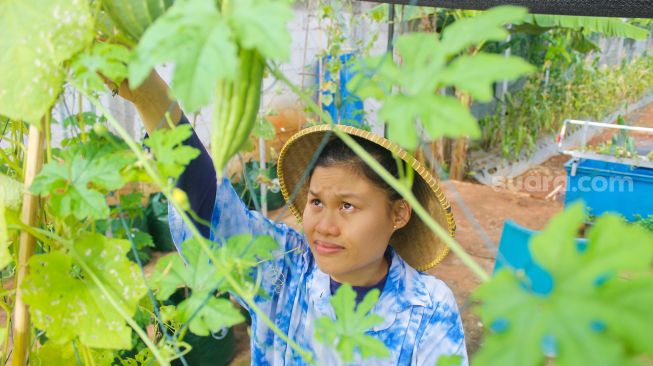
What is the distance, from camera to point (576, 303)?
0.34 meters

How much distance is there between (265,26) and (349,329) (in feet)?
1.00

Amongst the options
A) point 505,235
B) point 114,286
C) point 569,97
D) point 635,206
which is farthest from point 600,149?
point 114,286

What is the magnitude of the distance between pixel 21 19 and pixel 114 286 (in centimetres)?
28

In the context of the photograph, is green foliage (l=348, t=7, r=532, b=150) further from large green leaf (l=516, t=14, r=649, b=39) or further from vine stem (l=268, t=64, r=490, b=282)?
large green leaf (l=516, t=14, r=649, b=39)

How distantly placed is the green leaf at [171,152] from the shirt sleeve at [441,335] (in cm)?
68

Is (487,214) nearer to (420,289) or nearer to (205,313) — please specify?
(420,289)

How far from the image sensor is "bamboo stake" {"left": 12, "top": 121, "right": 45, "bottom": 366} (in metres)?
0.59

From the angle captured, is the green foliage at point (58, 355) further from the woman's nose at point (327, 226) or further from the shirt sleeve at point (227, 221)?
the woman's nose at point (327, 226)

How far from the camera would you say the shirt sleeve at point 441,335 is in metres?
1.02

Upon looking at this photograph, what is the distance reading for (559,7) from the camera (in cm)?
126

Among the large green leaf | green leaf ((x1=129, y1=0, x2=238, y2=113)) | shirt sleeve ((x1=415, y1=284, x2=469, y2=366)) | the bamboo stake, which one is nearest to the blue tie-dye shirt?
shirt sleeve ((x1=415, y1=284, x2=469, y2=366))

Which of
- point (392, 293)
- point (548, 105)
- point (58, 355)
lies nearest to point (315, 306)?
point (392, 293)

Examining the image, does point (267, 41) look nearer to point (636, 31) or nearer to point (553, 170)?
point (636, 31)

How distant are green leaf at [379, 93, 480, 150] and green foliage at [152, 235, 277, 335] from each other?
0.26 meters
